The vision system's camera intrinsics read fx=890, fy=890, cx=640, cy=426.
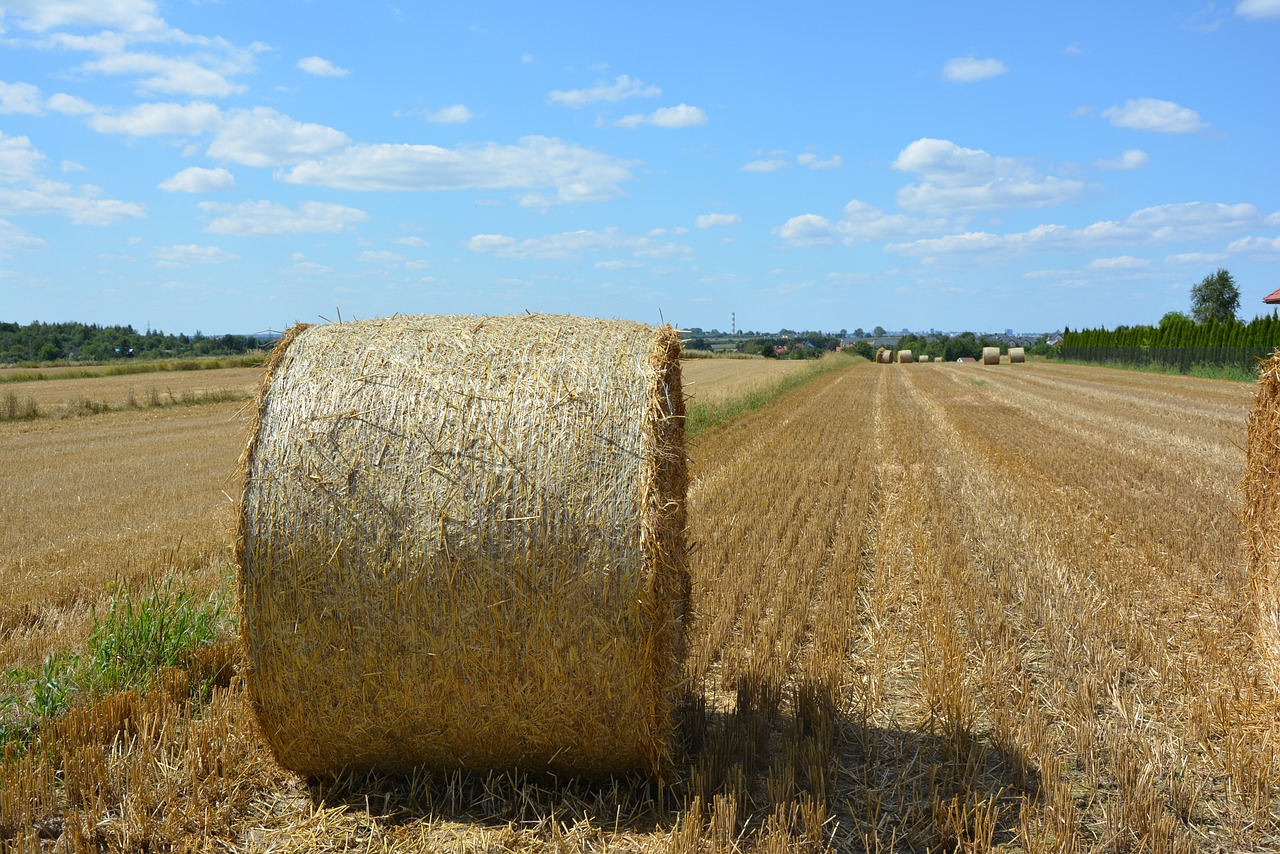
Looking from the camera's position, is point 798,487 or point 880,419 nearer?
Answer: point 798,487

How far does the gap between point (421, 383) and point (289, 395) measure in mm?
661

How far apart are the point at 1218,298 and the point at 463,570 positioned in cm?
8951

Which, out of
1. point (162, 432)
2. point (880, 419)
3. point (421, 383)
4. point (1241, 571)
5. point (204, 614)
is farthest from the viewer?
point (880, 419)

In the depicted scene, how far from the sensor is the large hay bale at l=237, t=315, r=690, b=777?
400 cm

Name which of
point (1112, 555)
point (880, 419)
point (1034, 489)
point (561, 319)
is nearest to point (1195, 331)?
point (880, 419)

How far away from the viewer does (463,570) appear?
4004 millimetres

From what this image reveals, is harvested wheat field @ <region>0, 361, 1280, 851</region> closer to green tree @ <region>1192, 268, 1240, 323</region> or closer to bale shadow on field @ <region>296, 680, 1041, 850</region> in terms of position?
bale shadow on field @ <region>296, 680, 1041, 850</region>

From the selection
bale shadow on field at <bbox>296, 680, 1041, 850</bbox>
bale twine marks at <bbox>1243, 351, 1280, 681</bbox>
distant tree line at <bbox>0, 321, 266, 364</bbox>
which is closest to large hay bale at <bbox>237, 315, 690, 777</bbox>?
bale shadow on field at <bbox>296, 680, 1041, 850</bbox>

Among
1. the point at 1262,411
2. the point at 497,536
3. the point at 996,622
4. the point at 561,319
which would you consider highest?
the point at 561,319

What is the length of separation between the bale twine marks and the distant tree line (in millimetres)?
47514

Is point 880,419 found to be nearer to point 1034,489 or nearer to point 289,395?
point 1034,489

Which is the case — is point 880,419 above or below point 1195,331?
below

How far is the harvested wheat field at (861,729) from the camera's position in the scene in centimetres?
393

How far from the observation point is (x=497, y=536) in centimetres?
401
